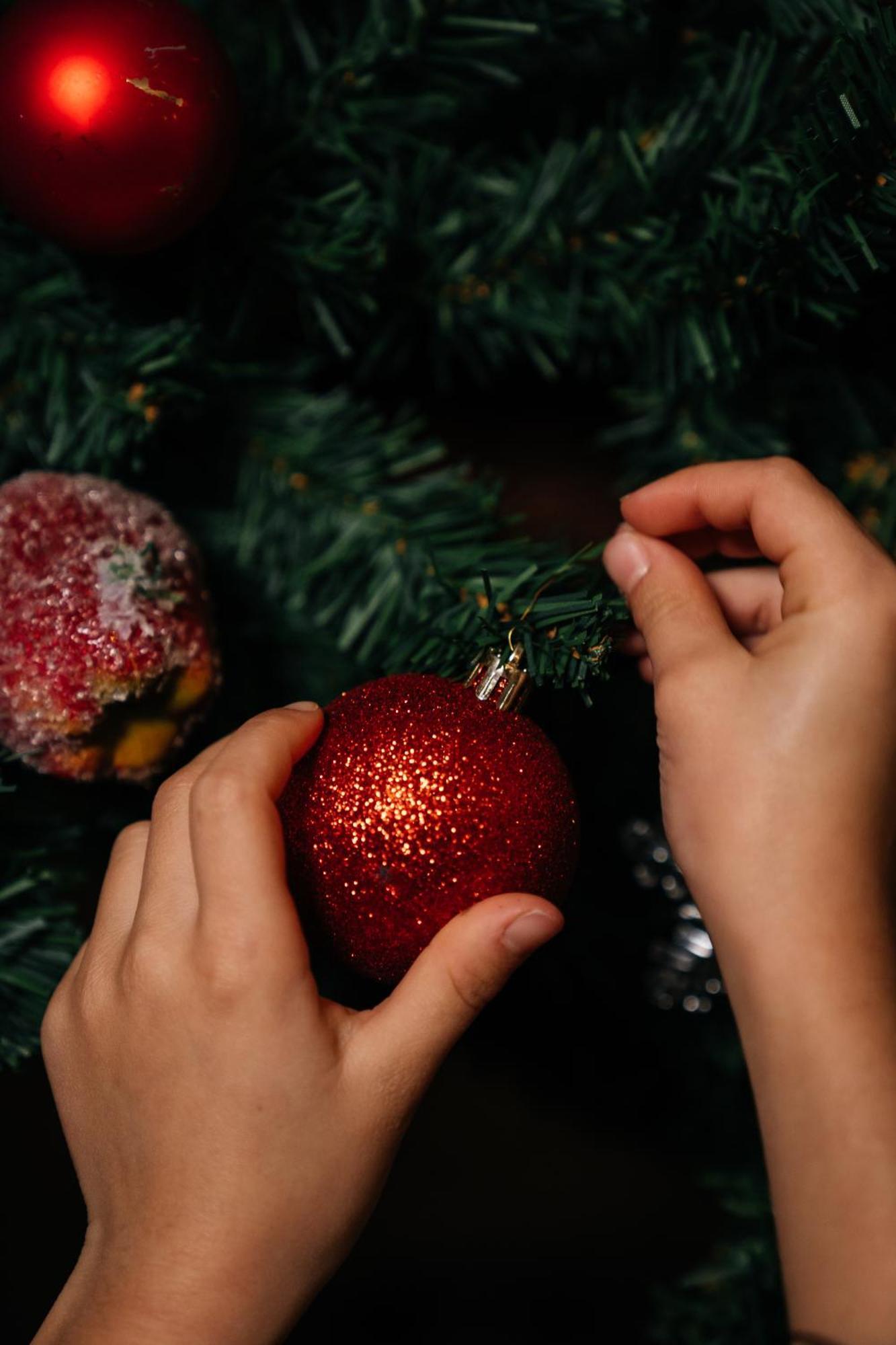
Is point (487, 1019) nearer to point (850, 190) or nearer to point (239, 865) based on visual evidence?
point (239, 865)

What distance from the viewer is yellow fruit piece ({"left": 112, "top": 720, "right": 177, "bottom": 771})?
2.18 ft

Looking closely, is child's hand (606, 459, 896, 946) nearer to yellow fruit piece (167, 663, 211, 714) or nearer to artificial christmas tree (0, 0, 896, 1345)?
artificial christmas tree (0, 0, 896, 1345)

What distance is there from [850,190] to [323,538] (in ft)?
1.49

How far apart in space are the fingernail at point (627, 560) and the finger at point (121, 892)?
382mm

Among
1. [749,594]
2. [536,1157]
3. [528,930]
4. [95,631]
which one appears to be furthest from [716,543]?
[536,1157]

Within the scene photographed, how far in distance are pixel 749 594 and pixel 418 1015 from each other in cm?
41

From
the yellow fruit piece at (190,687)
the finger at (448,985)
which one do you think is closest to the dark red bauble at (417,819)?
the finger at (448,985)

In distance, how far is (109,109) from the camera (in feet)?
1.93

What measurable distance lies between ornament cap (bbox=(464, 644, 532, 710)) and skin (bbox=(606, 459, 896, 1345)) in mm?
92

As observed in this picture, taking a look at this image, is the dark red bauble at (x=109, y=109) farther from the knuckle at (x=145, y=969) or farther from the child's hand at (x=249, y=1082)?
the knuckle at (x=145, y=969)

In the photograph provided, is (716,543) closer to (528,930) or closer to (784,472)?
(784,472)

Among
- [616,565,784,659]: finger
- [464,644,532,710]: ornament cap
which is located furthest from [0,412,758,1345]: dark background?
[464,644,532,710]: ornament cap

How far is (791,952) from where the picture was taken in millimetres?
581

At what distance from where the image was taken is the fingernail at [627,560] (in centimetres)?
70
